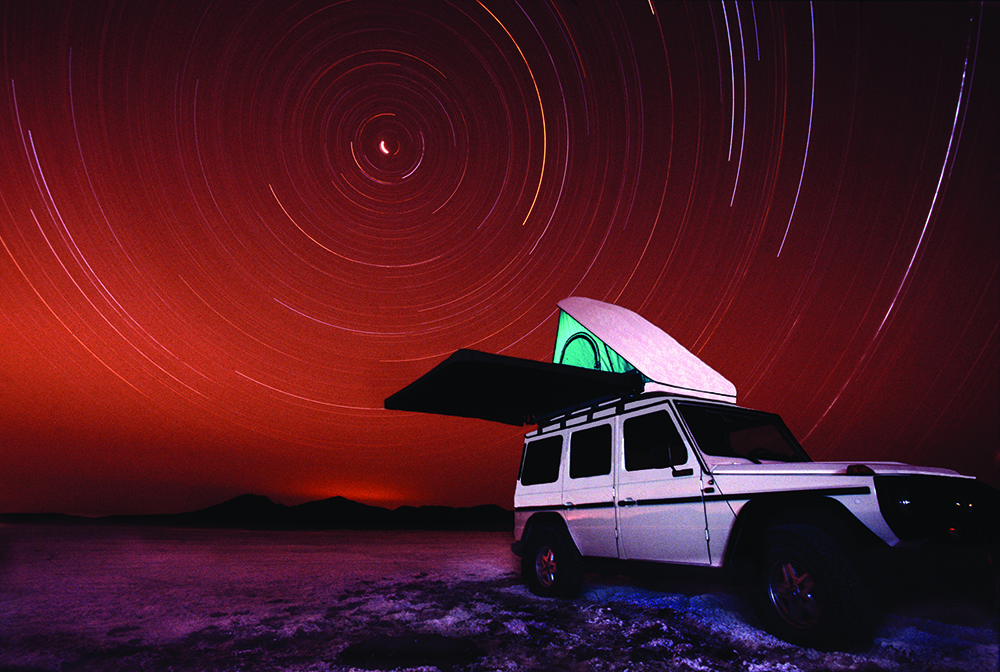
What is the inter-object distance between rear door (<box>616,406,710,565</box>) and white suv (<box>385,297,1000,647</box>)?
0.01 meters

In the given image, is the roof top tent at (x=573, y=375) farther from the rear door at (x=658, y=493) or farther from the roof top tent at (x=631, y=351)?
Result: the rear door at (x=658, y=493)

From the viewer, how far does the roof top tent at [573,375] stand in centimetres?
567

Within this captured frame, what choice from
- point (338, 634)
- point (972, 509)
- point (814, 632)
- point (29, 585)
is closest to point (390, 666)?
point (338, 634)

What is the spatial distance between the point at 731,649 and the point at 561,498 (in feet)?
8.52

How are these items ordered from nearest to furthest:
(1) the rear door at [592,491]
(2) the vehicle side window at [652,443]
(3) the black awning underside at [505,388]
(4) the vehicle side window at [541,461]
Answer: (2) the vehicle side window at [652,443]
(1) the rear door at [592,491]
(3) the black awning underside at [505,388]
(4) the vehicle side window at [541,461]

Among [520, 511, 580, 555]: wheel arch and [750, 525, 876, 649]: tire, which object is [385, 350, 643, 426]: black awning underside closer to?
[520, 511, 580, 555]: wheel arch

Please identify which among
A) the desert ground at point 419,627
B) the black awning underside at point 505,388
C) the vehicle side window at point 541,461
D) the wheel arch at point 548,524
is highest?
the black awning underside at point 505,388

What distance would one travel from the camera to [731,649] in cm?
405

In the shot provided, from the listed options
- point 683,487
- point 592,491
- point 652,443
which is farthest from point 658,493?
point 592,491

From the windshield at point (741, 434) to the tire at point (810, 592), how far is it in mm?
1135

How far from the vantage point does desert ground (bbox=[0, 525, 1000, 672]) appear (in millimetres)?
3678

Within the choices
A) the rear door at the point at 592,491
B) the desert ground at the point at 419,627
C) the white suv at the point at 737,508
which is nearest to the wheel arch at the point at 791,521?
the white suv at the point at 737,508

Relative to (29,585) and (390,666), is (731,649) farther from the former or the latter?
(29,585)

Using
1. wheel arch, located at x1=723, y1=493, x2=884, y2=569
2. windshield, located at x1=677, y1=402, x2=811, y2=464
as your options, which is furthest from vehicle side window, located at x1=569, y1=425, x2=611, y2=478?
wheel arch, located at x1=723, y1=493, x2=884, y2=569
